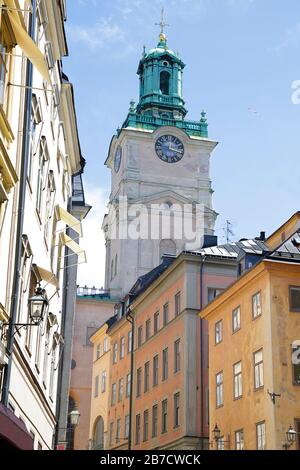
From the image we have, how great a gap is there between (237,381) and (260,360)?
2.50 meters

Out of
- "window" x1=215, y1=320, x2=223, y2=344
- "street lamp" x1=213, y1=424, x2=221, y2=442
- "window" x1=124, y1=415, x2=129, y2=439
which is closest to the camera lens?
"street lamp" x1=213, y1=424, x2=221, y2=442

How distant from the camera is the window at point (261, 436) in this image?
1177 inches

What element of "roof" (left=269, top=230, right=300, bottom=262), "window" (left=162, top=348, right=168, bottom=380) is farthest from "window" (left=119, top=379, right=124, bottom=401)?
"roof" (left=269, top=230, right=300, bottom=262)

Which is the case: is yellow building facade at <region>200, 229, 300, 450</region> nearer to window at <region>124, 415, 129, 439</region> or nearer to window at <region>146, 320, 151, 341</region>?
window at <region>146, 320, 151, 341</region>

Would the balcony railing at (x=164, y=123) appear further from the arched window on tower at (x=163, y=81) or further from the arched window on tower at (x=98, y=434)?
the arched window on tower at (x=98, y=434)

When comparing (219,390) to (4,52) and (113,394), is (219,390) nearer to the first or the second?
(113,394)

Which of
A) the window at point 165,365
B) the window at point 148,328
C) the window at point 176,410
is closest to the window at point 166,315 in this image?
the window at point 165,365

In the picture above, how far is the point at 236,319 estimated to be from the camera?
114ft

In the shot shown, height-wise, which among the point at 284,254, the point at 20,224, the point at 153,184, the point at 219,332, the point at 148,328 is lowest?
the point at 20,224

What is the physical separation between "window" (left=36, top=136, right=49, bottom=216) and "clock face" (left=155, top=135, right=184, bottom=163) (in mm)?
59917

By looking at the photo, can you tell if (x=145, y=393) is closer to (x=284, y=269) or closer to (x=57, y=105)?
(x=284, y=269)

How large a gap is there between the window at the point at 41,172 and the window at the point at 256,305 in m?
15.4

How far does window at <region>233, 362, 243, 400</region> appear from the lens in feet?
108

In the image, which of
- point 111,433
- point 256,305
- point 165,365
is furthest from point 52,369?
point 111,433
